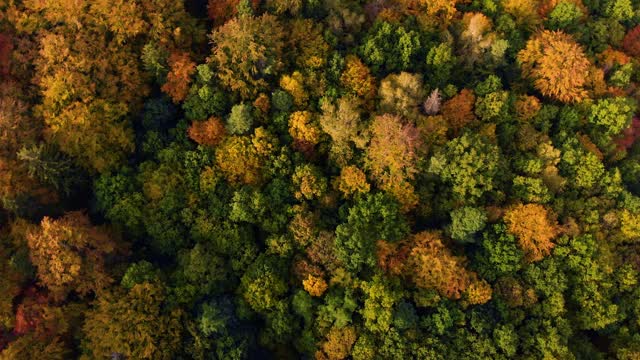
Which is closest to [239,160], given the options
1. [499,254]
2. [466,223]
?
[466,223]

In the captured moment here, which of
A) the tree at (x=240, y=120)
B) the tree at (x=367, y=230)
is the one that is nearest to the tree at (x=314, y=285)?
the tree at (x=367, y=230)

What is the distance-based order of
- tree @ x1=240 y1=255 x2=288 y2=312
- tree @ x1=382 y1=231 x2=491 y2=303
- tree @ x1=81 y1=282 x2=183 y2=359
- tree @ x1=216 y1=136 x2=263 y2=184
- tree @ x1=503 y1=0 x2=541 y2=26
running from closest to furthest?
tree @ x1=81 y1=282 x2=183 y2=359, tree @ x1=240 y1=255 x2=288 y2=312, tree @ x1=382 y1=231 x2=491 y2=303, tree @ x1=216 y1=136 x2=263 y2=184, tree @ x1=503 y1=0 x2=541 y2=26

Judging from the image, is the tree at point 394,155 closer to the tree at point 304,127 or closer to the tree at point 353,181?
the tree at point 353,181

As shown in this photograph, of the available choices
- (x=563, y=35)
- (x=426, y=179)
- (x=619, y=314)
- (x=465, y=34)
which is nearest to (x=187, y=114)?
(x=426, y=179)

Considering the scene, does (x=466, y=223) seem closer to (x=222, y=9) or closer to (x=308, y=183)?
(x=308, y=183)

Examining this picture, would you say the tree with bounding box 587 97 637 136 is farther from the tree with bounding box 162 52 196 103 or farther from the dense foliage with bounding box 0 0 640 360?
the tree with bounding box 162 52 196 103

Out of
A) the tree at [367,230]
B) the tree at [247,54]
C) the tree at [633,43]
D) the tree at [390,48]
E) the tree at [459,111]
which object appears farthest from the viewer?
the tree at [633,43]

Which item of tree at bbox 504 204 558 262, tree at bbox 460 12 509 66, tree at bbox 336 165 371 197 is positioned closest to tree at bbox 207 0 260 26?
tree at bbox 336 165 371 197
